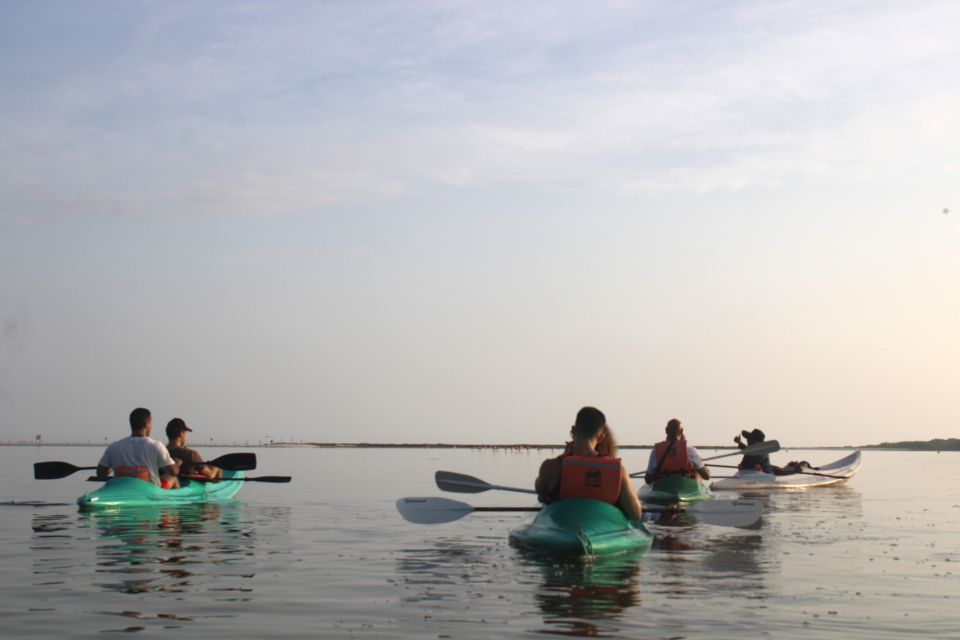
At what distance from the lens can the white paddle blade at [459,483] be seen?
16.7m

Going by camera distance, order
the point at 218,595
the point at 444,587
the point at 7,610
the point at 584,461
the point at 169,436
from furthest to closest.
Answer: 1. the point at 169,436
2. the point at 584,461
3. the point at 444,587
4. the point at 218,595
5. the point at 7,610

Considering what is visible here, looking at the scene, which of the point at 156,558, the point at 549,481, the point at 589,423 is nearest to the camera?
the point at 156,558

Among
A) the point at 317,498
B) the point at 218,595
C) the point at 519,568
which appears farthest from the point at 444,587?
the point at 317,498

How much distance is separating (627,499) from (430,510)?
13.7 feet

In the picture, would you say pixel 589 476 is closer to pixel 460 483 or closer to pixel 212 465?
pixel 460 483

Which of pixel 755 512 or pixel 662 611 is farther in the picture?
pixel 755 512

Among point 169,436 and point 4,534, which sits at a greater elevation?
point 169,436

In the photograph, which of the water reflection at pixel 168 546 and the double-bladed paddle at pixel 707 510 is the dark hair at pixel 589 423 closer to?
the double-bladed paddle at pixel 707 510

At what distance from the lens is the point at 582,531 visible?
11836mm

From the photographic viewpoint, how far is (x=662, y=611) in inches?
350

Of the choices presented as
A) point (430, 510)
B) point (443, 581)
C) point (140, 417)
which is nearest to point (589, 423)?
point (443, 581)

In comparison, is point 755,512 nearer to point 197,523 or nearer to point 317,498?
point 197,523

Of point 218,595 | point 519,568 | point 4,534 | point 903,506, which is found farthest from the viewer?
point 903,506

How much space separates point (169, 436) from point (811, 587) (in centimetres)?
1345
